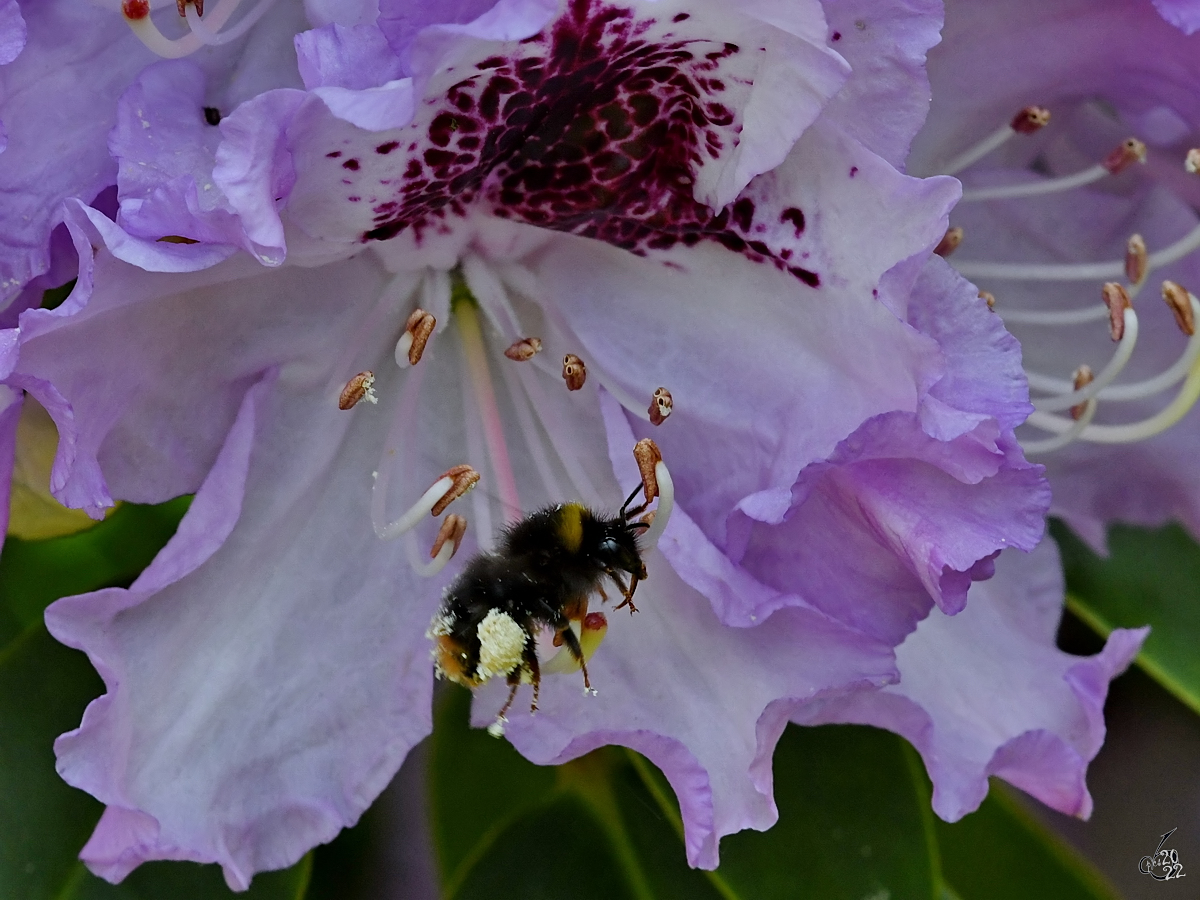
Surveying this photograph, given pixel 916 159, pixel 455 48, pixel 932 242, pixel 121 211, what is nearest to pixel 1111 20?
pixel 916 159

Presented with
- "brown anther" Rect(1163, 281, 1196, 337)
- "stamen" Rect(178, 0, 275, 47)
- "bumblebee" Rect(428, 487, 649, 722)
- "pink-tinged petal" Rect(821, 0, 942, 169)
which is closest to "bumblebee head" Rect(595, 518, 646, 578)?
"bumblebee" Rect(428, 487, 649, 722)

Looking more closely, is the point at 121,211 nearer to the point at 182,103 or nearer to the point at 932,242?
the point at 182,103

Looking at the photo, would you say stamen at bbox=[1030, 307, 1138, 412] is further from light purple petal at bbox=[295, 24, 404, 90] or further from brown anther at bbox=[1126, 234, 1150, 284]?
light purple petal at bbox=[295, 24, 404, 90]

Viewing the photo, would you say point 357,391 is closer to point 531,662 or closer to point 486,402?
point 486,402

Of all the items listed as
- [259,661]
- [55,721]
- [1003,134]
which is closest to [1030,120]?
[1003,134]

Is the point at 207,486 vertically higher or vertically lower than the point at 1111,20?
lower

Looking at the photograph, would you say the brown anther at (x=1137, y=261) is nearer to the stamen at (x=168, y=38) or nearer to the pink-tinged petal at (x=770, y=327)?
the pink-tinged petal at (x=770, y=327)
